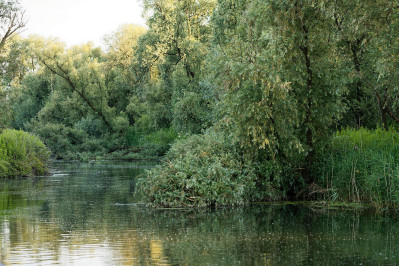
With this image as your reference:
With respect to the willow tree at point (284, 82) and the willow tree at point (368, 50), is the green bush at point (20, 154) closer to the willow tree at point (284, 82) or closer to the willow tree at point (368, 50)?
the willow tree at point (284, 82)

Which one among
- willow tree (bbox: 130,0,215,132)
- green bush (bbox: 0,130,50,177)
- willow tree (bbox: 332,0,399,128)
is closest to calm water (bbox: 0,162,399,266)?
willow tree (bbox: 332,0,399,128)

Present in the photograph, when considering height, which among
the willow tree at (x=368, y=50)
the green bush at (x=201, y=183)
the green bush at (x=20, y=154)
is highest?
the willow tree at (x=368, y=50)

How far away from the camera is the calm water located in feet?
35.5

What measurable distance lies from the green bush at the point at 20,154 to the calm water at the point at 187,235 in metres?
11.5

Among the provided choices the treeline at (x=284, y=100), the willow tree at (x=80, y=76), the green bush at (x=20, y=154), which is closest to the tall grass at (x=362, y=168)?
the treeline at (x=284, y=100)

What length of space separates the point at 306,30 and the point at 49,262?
12516mm

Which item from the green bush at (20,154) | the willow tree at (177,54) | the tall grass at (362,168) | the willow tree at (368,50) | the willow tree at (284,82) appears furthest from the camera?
the willow tree at (177,54)

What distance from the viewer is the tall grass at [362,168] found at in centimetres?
1723

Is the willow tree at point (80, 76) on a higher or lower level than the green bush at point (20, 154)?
higher

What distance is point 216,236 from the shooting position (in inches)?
527

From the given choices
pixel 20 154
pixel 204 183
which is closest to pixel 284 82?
pixel 204 183

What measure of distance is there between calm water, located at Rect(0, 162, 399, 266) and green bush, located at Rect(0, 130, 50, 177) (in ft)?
37.6

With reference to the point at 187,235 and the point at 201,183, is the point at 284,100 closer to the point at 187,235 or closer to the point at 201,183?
the point at 201,183

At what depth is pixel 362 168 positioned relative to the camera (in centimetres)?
1819
